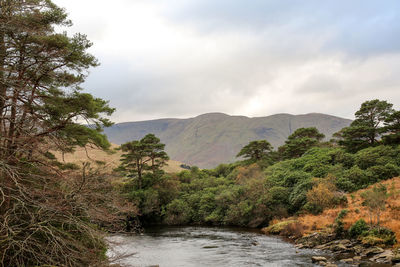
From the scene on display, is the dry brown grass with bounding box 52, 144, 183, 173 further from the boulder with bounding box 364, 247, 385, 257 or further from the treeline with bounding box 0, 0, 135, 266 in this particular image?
the boulder with bounding box 364, 247, 385, 257

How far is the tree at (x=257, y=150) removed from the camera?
65.8 metres

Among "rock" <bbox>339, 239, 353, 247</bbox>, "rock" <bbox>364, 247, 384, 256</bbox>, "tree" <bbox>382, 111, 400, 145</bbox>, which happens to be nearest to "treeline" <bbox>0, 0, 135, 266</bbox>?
"rock" <bbox>364, 247, 384, 256</bbox>

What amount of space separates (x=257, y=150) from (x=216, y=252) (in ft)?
144

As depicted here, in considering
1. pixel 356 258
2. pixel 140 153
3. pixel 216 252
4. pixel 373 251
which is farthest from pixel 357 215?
pixel 140 153

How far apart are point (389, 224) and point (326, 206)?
11465mm

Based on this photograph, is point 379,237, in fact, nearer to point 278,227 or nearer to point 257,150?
point 278,227

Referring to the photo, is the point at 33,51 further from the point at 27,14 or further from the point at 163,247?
the point at 163,247

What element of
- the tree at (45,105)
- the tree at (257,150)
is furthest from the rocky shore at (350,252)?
the tree at (257,150)

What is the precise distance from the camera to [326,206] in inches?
1340

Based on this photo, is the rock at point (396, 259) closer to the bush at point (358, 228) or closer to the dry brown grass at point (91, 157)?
the bush at point (358, 228)

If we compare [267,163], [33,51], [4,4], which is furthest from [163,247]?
[267,163]

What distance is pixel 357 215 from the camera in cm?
2669

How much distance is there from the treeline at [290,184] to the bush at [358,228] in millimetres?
8887

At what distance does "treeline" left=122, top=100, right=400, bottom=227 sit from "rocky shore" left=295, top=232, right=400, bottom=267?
27.4 feet
